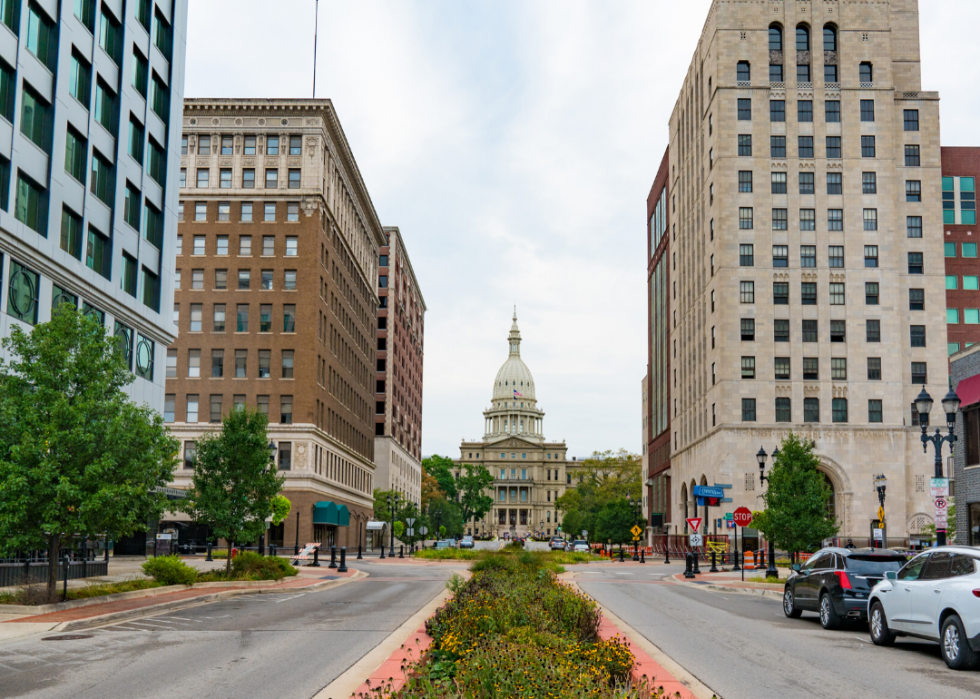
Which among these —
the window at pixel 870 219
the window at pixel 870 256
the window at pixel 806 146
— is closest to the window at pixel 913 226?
the window at pixel 870 219

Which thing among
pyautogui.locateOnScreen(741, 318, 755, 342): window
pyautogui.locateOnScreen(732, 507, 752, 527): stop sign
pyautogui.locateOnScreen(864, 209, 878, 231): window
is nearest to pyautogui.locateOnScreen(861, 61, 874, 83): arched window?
pyautogui.locateOnScreen(864, 209, 878, 231): window

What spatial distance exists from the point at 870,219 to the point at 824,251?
4035 mm

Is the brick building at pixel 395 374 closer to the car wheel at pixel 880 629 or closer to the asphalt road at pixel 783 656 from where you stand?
the asphalt road at pixel 783 656

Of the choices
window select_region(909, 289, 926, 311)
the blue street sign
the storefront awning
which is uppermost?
window select_region(909, 289, 926, 311)

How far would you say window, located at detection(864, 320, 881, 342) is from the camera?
6956 cm

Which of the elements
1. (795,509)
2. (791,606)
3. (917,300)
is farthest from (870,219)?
(791,606)

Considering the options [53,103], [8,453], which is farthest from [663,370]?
[8,453]

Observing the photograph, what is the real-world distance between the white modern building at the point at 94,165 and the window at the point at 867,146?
157 feet

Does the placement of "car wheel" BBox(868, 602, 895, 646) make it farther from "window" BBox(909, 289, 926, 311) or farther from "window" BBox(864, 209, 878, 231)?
"window" BBox(909, 289, 926, 311)

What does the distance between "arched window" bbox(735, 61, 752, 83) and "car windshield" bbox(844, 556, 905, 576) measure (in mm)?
57669

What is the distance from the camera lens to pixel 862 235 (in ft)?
231

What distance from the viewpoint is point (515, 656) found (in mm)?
8695

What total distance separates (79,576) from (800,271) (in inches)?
2124

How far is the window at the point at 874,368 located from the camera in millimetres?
69188
